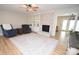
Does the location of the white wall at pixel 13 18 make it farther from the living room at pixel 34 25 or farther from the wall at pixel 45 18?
the wall at pixel 45 18

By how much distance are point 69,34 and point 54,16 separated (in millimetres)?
396

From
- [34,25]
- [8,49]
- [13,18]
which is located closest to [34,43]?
[34,25]

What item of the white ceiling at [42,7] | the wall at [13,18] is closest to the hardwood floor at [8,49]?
the wall at [13,18]

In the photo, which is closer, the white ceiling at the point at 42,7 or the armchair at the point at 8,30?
the white ceiling at the point at 42,7

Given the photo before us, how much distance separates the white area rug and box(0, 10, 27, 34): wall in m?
0.25

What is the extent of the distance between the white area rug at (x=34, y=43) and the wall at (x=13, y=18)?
0.25m

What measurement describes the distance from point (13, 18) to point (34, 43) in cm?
57

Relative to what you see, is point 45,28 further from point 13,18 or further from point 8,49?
point 8,49

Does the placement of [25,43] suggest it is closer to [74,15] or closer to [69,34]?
[69,34]

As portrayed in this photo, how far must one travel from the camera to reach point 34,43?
1468mm

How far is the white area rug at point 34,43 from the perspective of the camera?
1406 millimetres
